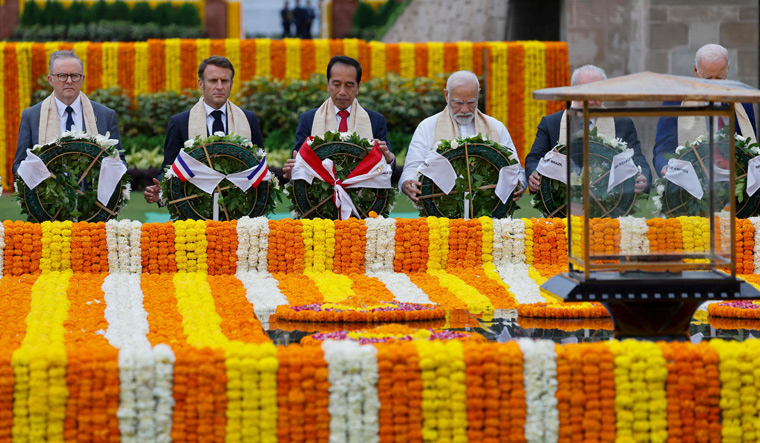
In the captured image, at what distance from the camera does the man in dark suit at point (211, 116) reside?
696 centimetres

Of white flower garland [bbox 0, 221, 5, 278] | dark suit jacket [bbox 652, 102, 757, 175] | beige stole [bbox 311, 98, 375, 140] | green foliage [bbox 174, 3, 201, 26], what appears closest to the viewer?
dark suit jacket [bbox 652, 102, 757, 175]

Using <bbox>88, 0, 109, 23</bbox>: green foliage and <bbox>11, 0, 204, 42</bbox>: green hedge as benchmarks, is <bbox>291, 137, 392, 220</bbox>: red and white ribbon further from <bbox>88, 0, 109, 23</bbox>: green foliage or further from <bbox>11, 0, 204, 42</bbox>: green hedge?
<bbox>88, 0, 109, 23</bbox>: green foliage

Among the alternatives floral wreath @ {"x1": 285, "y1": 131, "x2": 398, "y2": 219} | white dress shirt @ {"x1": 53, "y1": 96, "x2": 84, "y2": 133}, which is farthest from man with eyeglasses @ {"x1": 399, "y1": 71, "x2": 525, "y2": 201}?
white dress shirt @ {"x1": 53, "y1": 96, "x2": 84, "y2": 133}

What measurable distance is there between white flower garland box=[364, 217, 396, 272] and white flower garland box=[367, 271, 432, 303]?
0.05 meters

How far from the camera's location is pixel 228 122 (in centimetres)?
709

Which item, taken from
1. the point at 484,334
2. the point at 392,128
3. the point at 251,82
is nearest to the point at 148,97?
the point at 251,82

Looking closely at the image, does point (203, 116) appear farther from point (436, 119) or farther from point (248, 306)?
point (248, 306)

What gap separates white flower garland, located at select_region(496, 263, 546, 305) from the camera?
18.7 ft

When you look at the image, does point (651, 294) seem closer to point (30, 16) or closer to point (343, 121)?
point (343, 121)

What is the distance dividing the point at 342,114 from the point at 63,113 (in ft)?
6.25

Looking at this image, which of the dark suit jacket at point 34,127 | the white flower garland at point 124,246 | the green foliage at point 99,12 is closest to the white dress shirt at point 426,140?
the white flower garland at point 124,246

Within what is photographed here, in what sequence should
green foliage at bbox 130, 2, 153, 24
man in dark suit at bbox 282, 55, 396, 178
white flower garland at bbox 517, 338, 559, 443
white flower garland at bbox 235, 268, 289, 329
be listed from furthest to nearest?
green foliage at bbox 130, 2, 153, 24
man in dark suit at bbox 282, 55, 396, 178
white flower garland at bbox 235, 268, 289, 329
white flower garland at bbox 517, 338, 559, 443

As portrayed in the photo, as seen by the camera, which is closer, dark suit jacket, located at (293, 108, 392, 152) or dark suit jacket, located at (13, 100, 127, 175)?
dark suit jacket, located at (13, 100, 127, 175)

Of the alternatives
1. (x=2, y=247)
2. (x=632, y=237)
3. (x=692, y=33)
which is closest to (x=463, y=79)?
(x=632, y=237)
